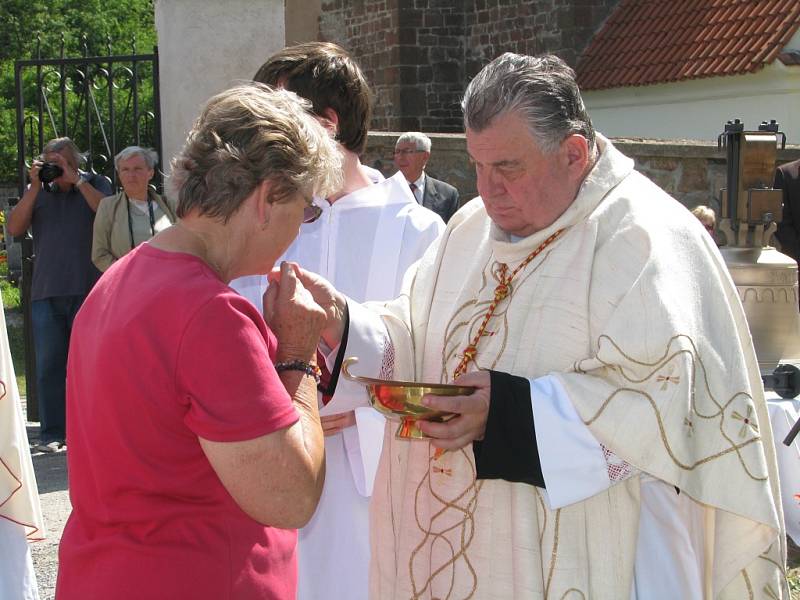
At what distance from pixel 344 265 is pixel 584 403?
110cm

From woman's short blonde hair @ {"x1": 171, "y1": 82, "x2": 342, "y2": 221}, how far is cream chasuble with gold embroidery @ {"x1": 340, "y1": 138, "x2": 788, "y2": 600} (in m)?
0.74

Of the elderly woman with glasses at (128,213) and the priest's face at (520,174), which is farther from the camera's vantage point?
the elderly woman with glasses at (128,213)

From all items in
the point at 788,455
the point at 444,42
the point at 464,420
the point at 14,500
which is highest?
the point at 444,42

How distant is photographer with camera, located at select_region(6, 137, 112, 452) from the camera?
7773mm

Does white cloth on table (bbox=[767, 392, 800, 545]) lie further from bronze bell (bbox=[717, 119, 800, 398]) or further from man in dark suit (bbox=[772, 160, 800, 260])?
man in dark suit (bbox=[772, 160, 800, 260])

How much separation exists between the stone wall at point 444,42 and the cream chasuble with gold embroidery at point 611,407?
15.4 m

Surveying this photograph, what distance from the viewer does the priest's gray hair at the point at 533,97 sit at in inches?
103

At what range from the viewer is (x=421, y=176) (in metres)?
8.90

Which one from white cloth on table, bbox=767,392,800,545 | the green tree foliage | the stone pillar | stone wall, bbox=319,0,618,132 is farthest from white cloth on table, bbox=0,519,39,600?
the green tree foliage

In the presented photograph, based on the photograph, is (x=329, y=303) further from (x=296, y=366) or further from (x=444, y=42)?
(x=444, y=42)

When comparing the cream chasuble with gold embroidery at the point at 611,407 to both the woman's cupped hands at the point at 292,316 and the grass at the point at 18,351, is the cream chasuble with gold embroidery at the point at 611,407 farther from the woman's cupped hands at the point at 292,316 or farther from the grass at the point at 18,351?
the grass at the point at 18,351

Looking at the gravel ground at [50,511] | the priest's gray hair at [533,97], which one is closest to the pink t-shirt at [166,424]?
the priest's gray hair at [533,97]

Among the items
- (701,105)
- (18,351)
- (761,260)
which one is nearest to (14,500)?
(761,260)

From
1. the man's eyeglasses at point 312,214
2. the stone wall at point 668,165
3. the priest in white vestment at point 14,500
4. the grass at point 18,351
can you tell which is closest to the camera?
the man's eyeglasses at point 312,214
